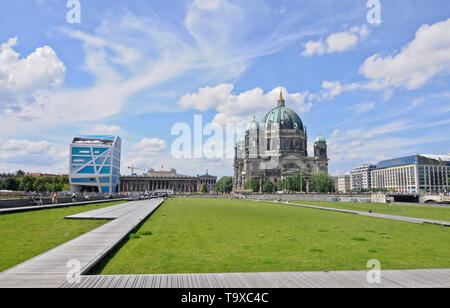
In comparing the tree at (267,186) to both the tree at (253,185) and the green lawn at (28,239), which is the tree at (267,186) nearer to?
the tree at (253,185)

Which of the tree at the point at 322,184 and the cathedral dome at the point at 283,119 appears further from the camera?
the cathedral dome at the point at 283,119

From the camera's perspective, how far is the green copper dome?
186000 millimetres

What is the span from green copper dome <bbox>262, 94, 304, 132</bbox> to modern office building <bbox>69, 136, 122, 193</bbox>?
87393 mm

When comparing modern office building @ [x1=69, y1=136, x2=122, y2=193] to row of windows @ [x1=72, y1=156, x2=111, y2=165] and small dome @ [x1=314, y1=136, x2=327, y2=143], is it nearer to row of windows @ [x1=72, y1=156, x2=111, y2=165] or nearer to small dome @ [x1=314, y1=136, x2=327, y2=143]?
row of windows @ [x1=72, y1=156, x2=111, y2=165]

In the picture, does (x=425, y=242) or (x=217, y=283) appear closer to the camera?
(x=217, y=283)

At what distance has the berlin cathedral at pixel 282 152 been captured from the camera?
179 metres

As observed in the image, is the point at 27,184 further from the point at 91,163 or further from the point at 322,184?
the point at 322,184

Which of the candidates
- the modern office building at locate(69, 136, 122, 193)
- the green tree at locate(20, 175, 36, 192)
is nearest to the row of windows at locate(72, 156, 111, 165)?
the modern office building at locate(69, 136, 122, 193)

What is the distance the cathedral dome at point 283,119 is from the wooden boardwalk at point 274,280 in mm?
176406

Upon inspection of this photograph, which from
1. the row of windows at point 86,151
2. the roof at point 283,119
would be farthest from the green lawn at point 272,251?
the row of windows at point 86,151
